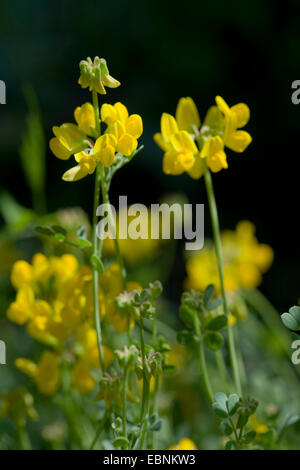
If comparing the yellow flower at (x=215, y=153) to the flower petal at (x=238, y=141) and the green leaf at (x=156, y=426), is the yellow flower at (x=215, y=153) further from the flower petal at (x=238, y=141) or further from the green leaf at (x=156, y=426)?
the green leaf at (x=156, y=426)

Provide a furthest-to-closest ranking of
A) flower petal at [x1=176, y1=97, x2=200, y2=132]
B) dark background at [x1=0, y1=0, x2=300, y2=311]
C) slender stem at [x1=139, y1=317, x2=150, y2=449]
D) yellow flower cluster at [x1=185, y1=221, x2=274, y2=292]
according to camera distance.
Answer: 1. dark background at [x1=0, y1=0, x2=300, y2=311]
2. yellow flower cluster at [x1=185, y1=221, x2=274, y2=292]
3. flower petal at [x1=176, y1=97, x2=200, y2=132]
4. slender stem at [x1=139, y1=317, x2=150, y2=449]

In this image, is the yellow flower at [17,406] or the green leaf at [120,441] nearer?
the green leaf at [120,441]

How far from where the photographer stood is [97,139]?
1.57ft

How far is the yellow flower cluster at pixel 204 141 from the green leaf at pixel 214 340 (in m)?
0.14

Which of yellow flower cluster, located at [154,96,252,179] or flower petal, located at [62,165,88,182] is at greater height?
yellow flower cluster, located at [154,96,252,179]

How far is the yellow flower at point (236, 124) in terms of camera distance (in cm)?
54

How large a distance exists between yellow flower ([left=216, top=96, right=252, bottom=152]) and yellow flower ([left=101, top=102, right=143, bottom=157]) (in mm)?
89

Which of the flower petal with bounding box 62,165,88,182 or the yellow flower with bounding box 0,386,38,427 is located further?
the yellow flower with bounding box 0,386,38,427

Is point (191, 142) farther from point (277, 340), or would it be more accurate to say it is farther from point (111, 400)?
point (277, 340)

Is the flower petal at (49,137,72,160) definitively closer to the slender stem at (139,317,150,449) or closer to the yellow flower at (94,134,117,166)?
the yellow flower at (94,134,117,166)

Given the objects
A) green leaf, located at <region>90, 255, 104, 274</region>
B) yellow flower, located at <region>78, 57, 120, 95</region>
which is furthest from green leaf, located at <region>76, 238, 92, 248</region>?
yellow flower, located at <region>78, 57, 120, 95</region>

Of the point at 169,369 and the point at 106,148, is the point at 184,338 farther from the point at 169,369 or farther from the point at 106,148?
the point at 106,148

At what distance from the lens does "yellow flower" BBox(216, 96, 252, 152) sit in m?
0.54

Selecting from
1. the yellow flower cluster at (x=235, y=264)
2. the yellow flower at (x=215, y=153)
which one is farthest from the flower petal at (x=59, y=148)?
the yellow flower cluster at (x=235, y=264)
